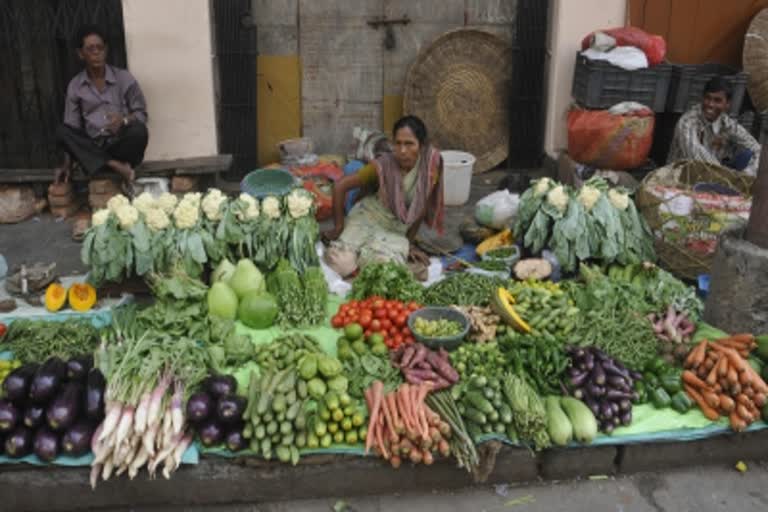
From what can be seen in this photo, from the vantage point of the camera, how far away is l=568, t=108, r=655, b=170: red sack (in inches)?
266

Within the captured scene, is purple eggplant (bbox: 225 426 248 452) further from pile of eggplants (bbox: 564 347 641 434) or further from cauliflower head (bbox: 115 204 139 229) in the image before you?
cauliflower head (bbox: 115 204 139 229)

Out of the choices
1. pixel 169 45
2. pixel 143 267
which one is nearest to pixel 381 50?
pixel 169 45

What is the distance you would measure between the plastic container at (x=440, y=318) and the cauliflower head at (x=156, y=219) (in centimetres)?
186

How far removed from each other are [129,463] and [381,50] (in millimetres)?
5477

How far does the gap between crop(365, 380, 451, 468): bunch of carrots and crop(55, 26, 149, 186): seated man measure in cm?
424

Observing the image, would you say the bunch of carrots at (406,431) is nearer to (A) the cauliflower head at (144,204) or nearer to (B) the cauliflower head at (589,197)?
(A) the cauliflower head at (144,204)

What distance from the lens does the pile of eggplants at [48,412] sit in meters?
3.34

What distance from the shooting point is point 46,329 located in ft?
13.9

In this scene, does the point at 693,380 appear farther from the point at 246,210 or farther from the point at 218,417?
the point at 246,210

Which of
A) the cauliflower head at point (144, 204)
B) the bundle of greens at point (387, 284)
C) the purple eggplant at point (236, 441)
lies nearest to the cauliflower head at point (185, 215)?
the cauliflower head at point (144, 204)

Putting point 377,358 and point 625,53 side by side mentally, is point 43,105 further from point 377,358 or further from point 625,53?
point 625,53

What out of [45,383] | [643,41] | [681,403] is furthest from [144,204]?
[643,41]

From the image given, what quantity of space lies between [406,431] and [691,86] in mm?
5174

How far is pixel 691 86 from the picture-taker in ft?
22.6
